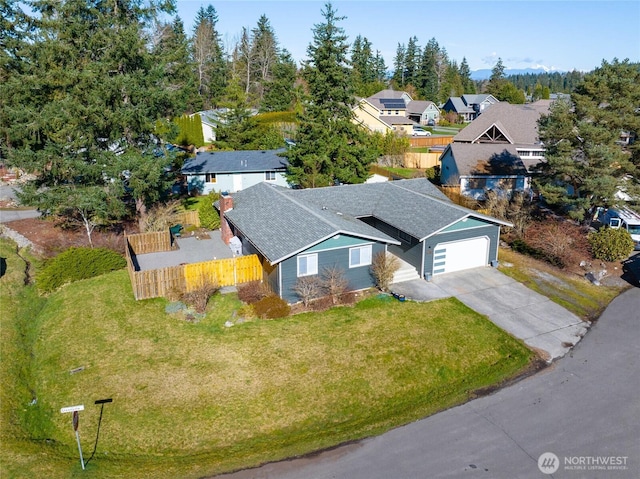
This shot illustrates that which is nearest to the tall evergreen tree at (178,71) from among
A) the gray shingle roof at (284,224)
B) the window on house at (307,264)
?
the gray shingle roof at (284,224)

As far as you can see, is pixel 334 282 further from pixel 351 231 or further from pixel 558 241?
pixel 558 241

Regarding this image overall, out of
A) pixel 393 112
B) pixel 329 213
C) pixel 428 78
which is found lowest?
pixel 329 213

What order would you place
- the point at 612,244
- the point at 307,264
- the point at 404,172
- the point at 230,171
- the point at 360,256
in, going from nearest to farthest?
1. the point at 307,264
2. the point at 360,256
3. the point at 612,244
4. the point at 230,171
5. the point at 404,172

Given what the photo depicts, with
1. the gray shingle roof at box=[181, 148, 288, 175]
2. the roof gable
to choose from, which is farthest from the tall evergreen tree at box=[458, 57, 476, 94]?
the gray shingle roof at box=[181, 148, 288, 175]

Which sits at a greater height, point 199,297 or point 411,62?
point 411,62

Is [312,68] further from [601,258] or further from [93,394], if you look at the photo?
[93,394]

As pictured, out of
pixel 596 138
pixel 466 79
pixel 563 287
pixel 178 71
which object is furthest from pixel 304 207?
pixel 466 79

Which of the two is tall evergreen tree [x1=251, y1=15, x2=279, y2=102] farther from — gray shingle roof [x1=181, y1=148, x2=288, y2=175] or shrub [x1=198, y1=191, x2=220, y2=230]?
shrub [x1=198, y1=191, x2=220, y2=230]
